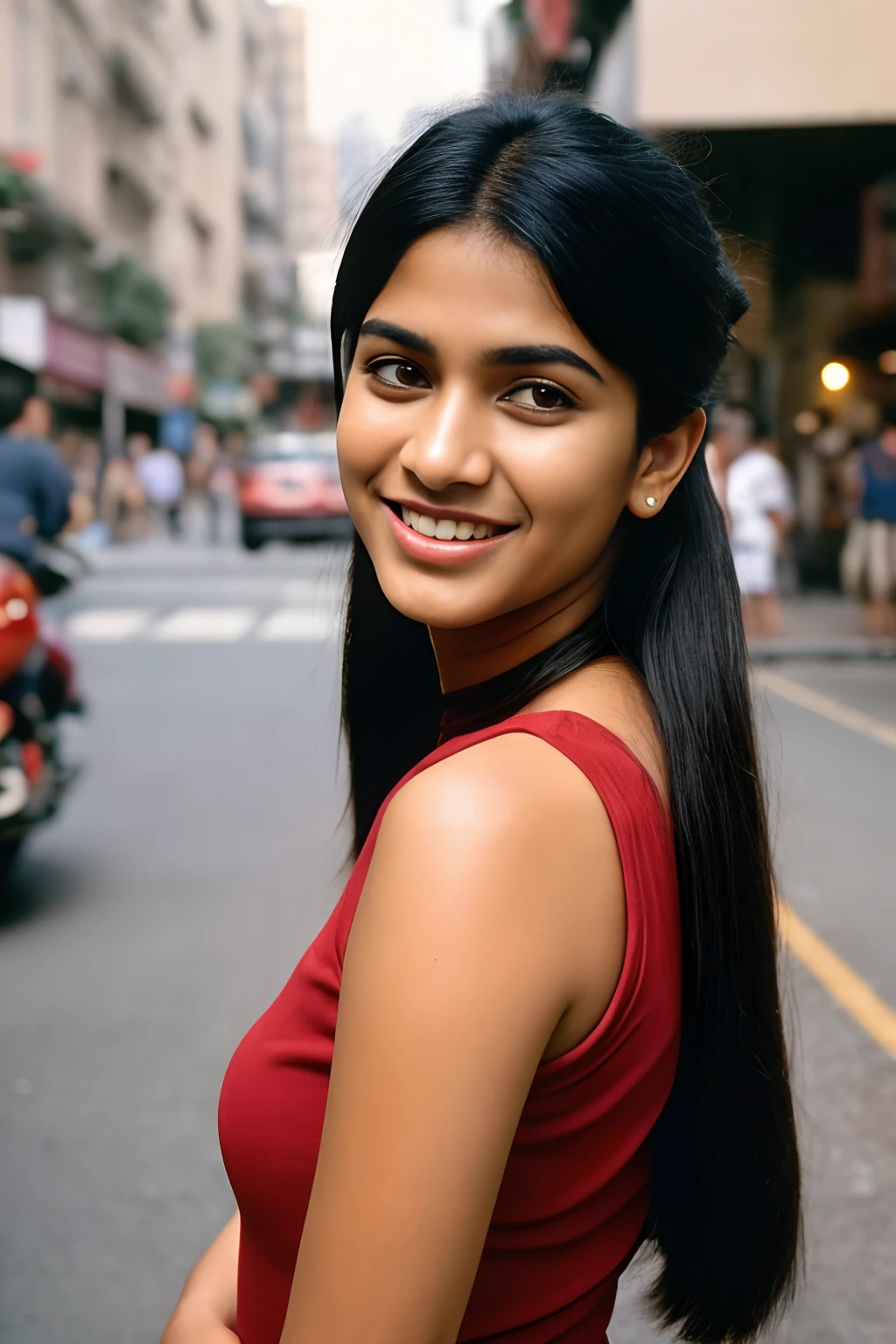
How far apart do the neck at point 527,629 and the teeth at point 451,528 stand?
0.37 feet

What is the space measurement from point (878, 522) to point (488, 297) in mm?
12263

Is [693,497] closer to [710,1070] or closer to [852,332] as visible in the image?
[710,1070]

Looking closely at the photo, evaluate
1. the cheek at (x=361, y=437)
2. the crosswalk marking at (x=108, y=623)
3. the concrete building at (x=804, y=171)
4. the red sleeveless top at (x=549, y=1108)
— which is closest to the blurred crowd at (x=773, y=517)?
the concrete building at (x=804, y=171)

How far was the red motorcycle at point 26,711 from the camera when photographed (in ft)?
16.8

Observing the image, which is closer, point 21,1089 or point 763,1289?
point 763,1289

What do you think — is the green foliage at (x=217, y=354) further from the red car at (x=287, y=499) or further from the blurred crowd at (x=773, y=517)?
the blurred crowd at (x=773, y=517)

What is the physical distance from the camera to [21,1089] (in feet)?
12.5

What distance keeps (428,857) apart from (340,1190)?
0.23 m

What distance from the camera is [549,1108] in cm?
109

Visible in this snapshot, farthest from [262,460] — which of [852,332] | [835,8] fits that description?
[835,8]

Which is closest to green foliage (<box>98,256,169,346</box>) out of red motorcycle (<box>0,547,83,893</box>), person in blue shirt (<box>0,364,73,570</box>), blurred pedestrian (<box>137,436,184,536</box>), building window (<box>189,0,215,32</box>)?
blurred pedestrian (<box>137,436,184,536</box>)

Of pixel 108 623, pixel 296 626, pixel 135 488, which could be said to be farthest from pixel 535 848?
Result: pixel 135 488

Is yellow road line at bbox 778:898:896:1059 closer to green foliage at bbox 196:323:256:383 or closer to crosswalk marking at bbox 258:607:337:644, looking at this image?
crosswalk marking at bbox 258:607:337:644

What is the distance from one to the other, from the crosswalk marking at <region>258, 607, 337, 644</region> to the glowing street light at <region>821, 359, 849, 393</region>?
6962 mm
